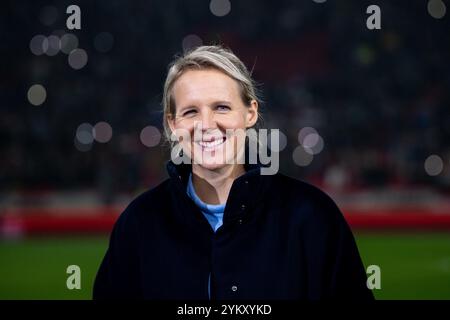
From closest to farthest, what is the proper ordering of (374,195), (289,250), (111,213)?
(289,250), (111,213), (374,195)

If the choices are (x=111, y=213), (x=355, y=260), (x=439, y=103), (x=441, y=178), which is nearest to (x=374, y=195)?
(x=441, y=178)

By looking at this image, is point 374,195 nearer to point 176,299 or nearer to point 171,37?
point 171,37

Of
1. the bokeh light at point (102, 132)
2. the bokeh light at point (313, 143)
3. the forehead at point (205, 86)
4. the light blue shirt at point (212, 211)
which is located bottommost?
the light blue shirt at point (212, 211)

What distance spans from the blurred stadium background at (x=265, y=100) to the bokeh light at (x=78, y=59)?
1.5 inches

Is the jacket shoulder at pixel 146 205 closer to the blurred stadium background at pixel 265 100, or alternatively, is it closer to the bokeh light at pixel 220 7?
the blurred stadium background at pixel 265 100

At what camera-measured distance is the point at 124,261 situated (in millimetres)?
1959

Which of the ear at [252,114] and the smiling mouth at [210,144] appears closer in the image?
the smiling mouth at [210,144]

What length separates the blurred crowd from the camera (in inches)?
480

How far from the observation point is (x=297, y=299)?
186 centimetres

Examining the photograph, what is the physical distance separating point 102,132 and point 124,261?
10.8 m

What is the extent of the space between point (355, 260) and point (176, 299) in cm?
51

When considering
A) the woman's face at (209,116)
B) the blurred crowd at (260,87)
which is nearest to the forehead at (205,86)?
the woman's face at (209,116)

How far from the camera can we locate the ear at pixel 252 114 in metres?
2.05

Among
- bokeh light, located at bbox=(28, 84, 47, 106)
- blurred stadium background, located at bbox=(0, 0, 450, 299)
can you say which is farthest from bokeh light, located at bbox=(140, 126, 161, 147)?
bokeh light, located at bbox=(28, 84, 47, 106)
